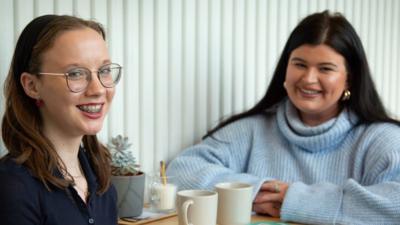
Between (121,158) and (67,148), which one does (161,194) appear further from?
(67,148)

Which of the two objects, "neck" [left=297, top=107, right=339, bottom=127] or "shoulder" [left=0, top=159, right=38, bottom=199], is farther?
"neck" [left=297, top=107, right=339, bottom=127]

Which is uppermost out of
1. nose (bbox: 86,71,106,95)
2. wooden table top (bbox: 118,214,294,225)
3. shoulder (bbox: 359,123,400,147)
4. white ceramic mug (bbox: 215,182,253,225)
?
nose (bbox: 86,71,106,95)

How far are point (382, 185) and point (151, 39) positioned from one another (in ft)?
2.24

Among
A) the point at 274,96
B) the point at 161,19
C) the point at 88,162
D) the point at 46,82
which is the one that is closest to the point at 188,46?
the point at 161,19

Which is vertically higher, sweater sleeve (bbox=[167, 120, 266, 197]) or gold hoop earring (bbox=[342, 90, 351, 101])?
gold hoop earring (bbox=[342, 90, 351, 101])

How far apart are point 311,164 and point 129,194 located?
1.73 feet

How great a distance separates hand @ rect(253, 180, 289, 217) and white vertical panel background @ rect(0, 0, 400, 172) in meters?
0.32

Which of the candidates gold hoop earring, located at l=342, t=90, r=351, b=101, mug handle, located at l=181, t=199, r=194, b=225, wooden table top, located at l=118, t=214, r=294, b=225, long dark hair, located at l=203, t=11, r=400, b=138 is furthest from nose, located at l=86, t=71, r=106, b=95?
gold hoop earring, located at l=342, t=90, r=351, b=101

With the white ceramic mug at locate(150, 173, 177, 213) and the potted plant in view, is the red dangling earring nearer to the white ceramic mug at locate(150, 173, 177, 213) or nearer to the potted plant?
the potted plant

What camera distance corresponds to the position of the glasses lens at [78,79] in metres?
1.02

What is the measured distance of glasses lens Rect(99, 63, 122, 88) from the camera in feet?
3.47

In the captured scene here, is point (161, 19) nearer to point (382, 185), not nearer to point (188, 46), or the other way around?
point (188, 46)

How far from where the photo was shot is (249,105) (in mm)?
1948

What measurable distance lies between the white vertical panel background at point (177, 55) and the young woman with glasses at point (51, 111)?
0.21 meters
